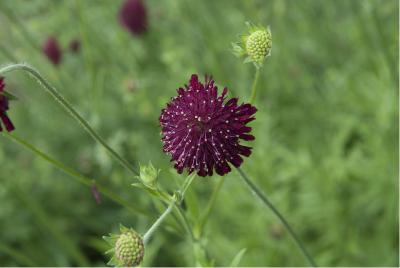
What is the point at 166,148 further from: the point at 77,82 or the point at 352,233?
the point at 77,82

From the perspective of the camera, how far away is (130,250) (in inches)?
52.7

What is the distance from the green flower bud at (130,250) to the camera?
4.39 ft

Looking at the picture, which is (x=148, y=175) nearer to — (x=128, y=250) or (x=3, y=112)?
(x=128, y=250)

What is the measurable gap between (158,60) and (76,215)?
123cm

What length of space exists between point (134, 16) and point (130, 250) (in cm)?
226

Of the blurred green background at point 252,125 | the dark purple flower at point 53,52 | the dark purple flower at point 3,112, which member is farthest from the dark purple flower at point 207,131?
the dark purple flower at point 53,52

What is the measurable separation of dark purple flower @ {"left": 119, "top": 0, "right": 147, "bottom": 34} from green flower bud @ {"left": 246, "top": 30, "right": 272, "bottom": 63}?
1.96m

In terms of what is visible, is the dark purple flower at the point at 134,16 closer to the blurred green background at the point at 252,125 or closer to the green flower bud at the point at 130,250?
the blurred green background at the point at 252,125

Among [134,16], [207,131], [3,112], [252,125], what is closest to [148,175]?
[207,131]

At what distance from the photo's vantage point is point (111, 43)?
12.8 ft

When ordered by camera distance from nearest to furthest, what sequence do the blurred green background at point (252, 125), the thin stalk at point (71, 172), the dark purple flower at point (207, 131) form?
1. the dark purple flower at point (207, 131)
2. the thin stalk at point (71, 172)
3. the blurred green background at point (252, 125)

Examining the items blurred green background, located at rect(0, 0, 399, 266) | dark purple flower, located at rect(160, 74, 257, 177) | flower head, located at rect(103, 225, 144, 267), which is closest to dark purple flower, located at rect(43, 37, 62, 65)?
blurred green background, located at rect(0, 0, 399, 266)

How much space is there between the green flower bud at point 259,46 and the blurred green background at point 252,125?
1.04m

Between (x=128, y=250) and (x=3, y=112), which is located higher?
(x=3, y=112)
